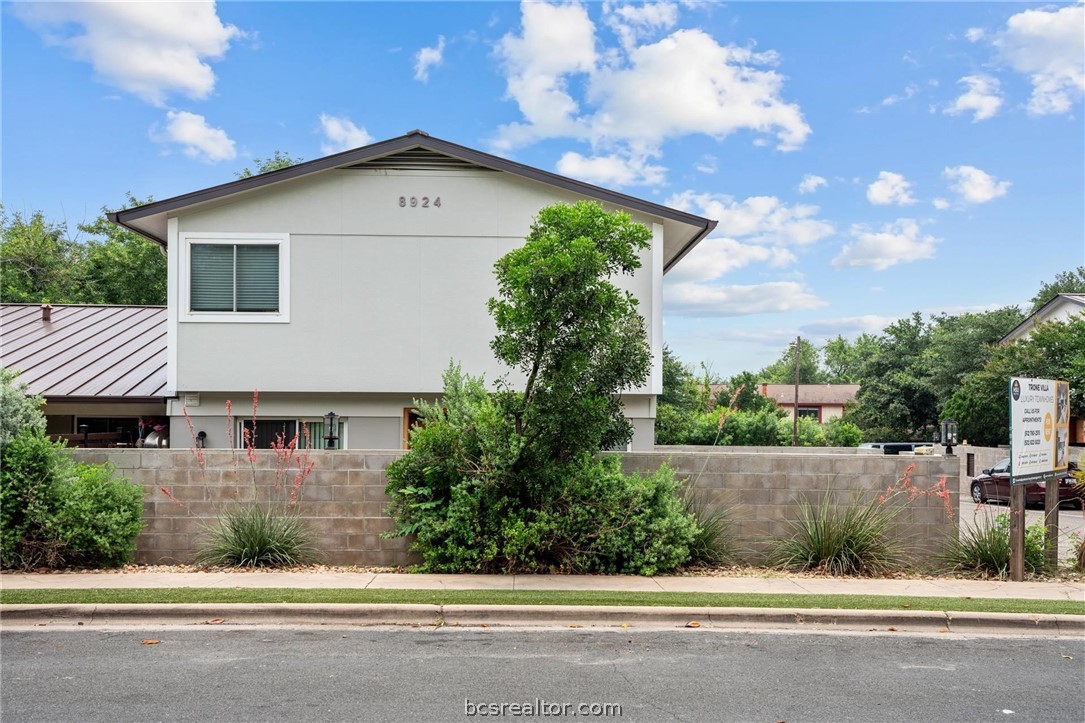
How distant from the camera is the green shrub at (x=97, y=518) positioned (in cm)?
995

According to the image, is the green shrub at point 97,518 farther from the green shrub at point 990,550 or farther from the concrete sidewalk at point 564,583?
the green shrub at point 990,550

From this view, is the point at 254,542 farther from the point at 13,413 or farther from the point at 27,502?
the point at 13,413

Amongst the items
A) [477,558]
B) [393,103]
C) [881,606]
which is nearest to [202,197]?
[393,103]

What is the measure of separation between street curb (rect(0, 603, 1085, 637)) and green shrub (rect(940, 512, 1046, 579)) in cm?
238

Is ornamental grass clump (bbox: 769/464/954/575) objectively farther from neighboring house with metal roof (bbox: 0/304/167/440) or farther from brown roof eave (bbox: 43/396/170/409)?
neighboring house with metal roof (bbox: 0/304/167/440)

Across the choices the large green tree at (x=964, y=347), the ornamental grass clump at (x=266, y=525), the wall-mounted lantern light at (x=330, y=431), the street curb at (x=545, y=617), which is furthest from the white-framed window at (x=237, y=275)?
the large green tree at (x=964, y=347)

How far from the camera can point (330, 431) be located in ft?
47.5

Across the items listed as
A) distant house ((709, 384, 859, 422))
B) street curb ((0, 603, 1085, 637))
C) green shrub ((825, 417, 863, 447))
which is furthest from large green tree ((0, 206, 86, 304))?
distant house ((709, 384, 859, 422))

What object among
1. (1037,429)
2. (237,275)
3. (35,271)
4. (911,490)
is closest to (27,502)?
(237,275)

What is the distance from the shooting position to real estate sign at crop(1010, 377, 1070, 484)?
10.7 m

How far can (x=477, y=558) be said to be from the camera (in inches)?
400

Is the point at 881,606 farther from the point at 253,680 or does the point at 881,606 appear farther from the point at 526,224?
the point at 526,224

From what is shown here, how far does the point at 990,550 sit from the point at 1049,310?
40.1 meters

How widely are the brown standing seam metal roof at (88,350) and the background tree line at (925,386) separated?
1545cm
